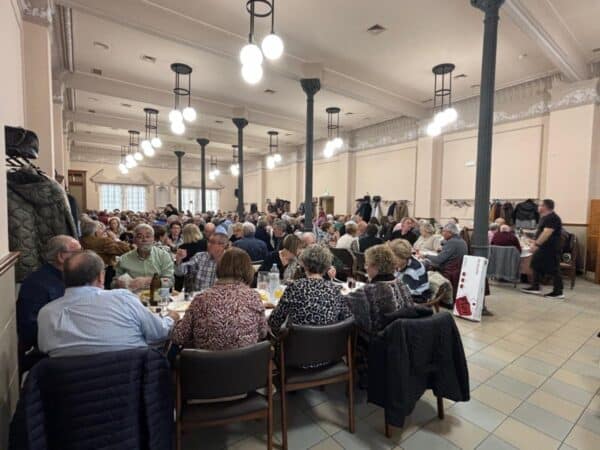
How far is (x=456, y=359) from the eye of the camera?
2.07m

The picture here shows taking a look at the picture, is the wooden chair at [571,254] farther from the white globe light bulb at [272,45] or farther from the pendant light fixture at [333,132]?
the white globe light bulb at [272,45]

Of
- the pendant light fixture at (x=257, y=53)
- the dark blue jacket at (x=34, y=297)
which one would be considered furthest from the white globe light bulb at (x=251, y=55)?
the dark blue jacket at (x=34, y=297)

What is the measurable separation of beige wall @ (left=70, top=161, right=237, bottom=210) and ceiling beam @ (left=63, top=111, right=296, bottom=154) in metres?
2.40

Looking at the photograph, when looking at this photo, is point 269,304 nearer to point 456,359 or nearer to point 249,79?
point 456,359

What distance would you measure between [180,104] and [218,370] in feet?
24.8

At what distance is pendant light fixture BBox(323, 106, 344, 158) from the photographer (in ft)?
24.4

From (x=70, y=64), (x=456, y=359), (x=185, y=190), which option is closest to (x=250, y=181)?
(x=185, y=190)

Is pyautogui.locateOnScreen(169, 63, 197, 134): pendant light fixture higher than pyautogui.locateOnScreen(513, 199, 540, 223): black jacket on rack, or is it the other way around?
pyautogui.locateOnScreen(169, 63, 197, 134): pendant light fixture

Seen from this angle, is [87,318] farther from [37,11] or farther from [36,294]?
[37,11]

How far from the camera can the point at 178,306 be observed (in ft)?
7.46

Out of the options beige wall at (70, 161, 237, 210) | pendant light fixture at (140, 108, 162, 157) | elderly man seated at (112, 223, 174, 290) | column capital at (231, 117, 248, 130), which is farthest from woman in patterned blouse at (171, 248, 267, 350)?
beige wall at (70, 161, 237, 210)

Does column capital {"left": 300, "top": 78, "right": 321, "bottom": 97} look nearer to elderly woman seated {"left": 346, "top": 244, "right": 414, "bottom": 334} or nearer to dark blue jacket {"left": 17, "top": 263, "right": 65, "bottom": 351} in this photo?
elderly woman seated {"left": 346, "top": 244, "right": 414, "bottom": 334}

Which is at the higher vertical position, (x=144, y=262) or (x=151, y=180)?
(x=151, y=180)

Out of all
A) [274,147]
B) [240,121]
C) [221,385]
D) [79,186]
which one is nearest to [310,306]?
[221,385]
